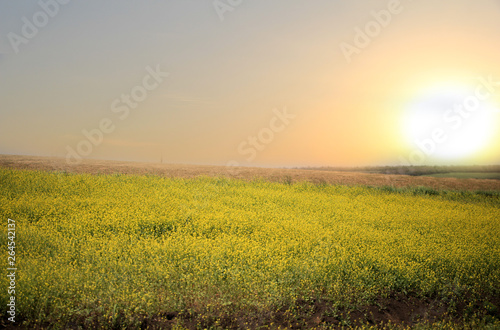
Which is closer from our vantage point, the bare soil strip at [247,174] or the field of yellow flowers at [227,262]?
the field of yellow flowers at [227,262]

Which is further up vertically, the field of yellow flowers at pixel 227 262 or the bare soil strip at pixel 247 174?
the bare soil strip at pixel 247 174

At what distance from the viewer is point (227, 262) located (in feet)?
25.6

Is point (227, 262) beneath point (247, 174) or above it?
beneath

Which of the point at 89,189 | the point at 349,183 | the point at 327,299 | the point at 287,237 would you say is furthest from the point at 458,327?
the point at 349,183

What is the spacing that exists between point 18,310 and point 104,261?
6.16 ft

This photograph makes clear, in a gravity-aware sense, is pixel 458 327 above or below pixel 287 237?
below

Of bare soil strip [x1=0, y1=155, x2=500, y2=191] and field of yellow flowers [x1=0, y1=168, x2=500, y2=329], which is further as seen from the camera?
bare soil strip [x1=0, y1=155, x2=500, y2=191]

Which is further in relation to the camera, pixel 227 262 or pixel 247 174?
pixel 247 174

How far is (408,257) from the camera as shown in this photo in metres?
9.89

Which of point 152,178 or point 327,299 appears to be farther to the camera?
point 152,178

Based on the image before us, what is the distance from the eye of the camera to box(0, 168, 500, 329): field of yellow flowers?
250 inches

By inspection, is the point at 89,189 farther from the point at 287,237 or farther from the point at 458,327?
the point at 458,327

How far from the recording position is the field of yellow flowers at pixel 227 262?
634cm

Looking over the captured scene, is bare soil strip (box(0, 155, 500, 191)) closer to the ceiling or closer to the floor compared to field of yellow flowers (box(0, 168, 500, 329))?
closer to the ceiling
